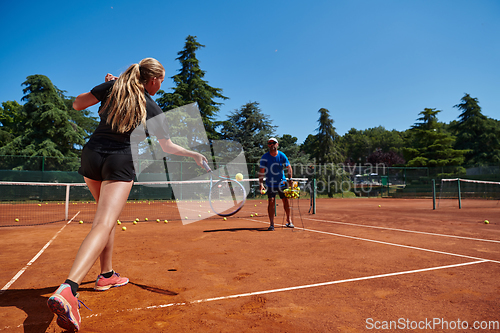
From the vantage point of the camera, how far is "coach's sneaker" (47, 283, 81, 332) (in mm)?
1621

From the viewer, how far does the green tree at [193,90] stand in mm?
28203

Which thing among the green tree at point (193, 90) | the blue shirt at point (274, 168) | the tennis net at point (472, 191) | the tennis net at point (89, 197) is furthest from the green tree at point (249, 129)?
the blue shirt at point (274, 168)

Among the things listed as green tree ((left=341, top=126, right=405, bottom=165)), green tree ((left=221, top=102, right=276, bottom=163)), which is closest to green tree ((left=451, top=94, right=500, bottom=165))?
green tree ((left=221, top=102, right=276, bottom=163))

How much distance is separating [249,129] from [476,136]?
97.2 feet

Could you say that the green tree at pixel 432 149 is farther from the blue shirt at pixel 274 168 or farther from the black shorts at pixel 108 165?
the black shorts at pixel 108 165

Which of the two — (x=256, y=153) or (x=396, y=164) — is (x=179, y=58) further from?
(x=396, y=164)

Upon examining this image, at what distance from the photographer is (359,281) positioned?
2.94 m

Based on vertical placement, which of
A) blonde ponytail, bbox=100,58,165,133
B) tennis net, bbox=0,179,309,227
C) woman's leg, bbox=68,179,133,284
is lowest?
tennis net, bbox=0,179,309,227

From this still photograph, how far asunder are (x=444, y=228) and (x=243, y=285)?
5.70 meters

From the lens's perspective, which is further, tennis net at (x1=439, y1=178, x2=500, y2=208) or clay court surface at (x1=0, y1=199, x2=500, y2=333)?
tennis net at (x1=439, y1=178, x2=500, y2=208)

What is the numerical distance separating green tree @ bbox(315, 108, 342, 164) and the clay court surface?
30.4 metres

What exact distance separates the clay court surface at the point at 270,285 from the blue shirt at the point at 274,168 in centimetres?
158

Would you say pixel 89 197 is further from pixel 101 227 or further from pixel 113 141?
pixel 101 227

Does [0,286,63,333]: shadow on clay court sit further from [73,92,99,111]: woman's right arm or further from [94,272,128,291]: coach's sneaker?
[73,92,99,111]: woman's right arm
